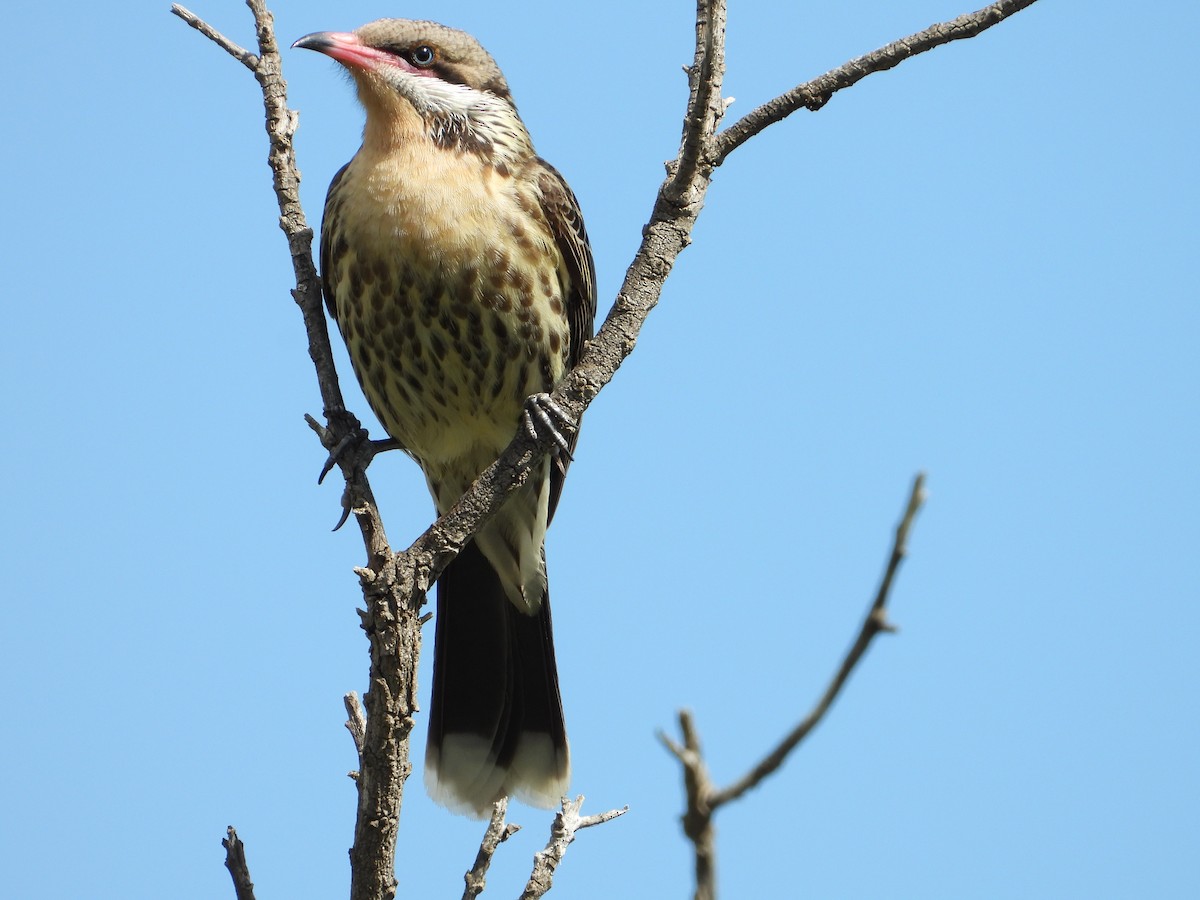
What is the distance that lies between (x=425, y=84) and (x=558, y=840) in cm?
275

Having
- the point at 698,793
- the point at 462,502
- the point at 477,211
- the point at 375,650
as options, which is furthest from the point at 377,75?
the point at 698,793

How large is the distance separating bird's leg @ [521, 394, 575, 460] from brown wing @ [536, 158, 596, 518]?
0.82 metres

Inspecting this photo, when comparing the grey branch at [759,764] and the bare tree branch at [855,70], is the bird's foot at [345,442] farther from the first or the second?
the grey branch at [759,764]


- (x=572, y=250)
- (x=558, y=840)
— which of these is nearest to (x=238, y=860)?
(x=558, y=840)

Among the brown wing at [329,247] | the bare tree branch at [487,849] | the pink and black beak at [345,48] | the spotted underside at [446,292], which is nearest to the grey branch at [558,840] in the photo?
the bare tree branch at [487,849]

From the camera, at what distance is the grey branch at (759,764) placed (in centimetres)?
137

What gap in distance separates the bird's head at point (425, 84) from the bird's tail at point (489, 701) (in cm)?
159

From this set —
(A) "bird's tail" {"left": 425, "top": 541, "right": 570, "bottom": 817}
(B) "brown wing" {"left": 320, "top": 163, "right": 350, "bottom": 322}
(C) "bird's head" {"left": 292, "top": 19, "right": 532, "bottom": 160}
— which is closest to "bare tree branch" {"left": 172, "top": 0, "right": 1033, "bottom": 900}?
(B) "brown wing" {"left": 320, "top": 163, "right": 350, "bottom": 322}

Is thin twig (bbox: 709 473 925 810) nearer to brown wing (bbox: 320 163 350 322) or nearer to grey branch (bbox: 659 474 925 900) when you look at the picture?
grey branch (bbox: 659 474 925 900)

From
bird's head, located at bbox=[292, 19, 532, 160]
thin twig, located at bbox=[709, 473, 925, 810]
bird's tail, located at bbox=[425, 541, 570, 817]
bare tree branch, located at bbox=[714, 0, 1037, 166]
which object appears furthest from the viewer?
bird's tail, located at bbox=[425, 541, 570, 817]

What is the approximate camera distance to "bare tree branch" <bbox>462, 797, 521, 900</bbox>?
3.60 meters

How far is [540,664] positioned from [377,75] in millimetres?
2338

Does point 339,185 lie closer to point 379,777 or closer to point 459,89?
point 459,89

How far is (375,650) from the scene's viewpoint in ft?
11.7
